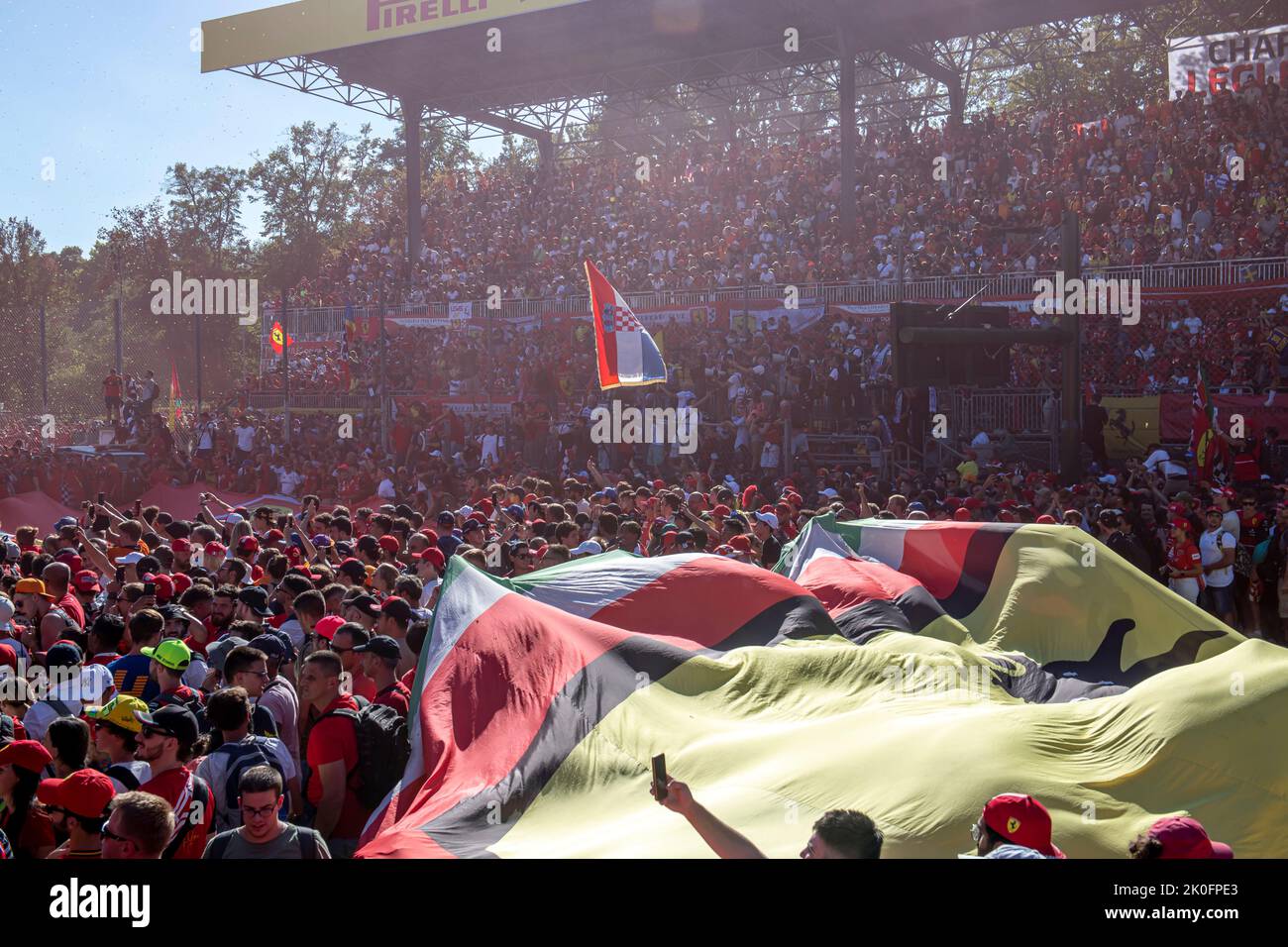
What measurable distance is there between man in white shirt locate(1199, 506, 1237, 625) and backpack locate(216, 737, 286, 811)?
8.92 m

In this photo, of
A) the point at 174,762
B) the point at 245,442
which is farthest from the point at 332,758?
the point at 245,442

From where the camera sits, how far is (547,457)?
2091 cm

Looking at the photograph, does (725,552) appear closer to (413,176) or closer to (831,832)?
(831,832)

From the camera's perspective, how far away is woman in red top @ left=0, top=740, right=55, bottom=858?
4641 millimetres

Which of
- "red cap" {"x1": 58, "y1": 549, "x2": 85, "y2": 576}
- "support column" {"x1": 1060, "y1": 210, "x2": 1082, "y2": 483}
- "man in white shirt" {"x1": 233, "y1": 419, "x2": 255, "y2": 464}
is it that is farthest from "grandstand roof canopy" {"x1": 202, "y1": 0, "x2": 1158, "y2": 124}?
"red cap" {"x1": 58, "y1": 549, "x2": 85, "y2": 576}

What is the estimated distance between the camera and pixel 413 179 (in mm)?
31203

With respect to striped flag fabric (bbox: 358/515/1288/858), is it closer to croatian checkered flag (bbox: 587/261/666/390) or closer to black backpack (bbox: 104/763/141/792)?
black backpack (bbox: 104/763/141/792)

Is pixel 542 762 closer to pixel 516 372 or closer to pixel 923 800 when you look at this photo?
pixel 923 800

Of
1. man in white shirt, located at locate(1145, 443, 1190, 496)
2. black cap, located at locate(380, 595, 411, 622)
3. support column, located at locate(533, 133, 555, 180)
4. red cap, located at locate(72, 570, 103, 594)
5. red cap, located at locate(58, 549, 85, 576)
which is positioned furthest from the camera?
support column, located at locate(533, 133, 555, 180)

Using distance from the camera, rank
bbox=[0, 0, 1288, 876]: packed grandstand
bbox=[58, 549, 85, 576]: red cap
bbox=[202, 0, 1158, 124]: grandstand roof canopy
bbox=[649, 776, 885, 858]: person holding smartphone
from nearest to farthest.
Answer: bbox=[649, 776, 885, 858]: person holding smartphone < bbox=[0, 0, 1288, 876]: packed grandstand < bbox=[58, 549, 85, 576]: red cap < bbox=[202, 0, 1158, 124]: grandstand roof canopy

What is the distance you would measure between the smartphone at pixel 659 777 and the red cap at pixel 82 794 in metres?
1.98
